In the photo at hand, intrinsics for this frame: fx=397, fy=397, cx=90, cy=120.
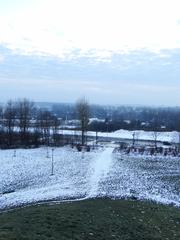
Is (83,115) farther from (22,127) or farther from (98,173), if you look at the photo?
(98,173)

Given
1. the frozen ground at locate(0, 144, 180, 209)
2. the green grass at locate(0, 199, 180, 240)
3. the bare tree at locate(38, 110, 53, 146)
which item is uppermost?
the bare tree at locate(38, 110, 53, 146)

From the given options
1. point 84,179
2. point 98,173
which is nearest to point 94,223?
point 84,179

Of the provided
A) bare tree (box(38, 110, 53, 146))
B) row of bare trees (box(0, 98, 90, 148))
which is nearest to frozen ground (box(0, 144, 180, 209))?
row of bare trees (box(0, 98, 90, 148))

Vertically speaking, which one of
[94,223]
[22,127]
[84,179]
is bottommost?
[84,179]

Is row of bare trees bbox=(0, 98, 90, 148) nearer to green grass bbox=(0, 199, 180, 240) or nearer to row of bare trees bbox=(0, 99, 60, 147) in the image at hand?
row of bare trees bbox=(0, 99, 60, 147)

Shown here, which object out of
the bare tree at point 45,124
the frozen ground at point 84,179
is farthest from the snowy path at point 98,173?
the bare tree at point 45,124

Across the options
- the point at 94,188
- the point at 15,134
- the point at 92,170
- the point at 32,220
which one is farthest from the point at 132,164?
the point at 15,134

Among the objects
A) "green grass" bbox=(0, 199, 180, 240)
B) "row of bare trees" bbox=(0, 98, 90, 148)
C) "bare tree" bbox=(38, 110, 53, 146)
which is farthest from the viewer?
"bare tree" bbox=(38, 110, 53, 146)

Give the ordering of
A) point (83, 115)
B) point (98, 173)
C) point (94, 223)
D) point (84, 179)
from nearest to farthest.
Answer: point (94, 223) < point (84, 179) < point (98, 173) < point (83, 115)

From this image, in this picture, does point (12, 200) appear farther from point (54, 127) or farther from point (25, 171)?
point (54, 127)
